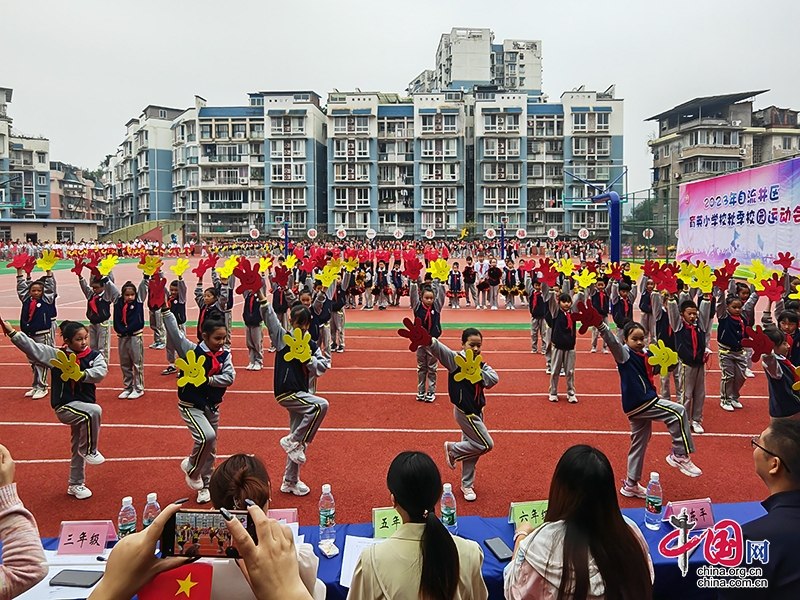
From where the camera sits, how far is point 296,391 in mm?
5773

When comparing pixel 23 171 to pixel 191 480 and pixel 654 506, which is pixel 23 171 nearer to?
pixel 191 480

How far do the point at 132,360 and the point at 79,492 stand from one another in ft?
13.2

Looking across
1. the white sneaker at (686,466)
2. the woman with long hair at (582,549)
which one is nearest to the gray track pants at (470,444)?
the white sneaker at (686,466)

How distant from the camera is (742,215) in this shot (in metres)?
20.6

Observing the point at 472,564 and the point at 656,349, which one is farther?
the point at 656,349

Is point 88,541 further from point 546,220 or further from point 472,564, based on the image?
point 546,220

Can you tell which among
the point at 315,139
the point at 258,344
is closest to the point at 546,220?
the point at 315,139

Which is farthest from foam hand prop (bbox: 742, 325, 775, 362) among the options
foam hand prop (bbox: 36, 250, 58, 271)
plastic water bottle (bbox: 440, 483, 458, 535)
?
foam hand prop (bbox: 36, 250, 58, 271)

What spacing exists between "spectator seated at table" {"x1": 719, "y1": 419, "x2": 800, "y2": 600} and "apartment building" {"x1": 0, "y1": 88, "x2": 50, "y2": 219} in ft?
236

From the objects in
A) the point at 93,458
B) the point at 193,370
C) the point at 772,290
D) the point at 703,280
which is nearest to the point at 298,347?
the point at 193,370

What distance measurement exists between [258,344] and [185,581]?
985cm

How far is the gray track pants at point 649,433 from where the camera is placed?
18.0 feet

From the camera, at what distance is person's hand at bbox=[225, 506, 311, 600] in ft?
5.42

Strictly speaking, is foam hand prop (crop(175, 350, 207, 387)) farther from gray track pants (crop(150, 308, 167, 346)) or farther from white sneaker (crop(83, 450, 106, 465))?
gray track pants (crop(150, 308, 167, 346))
